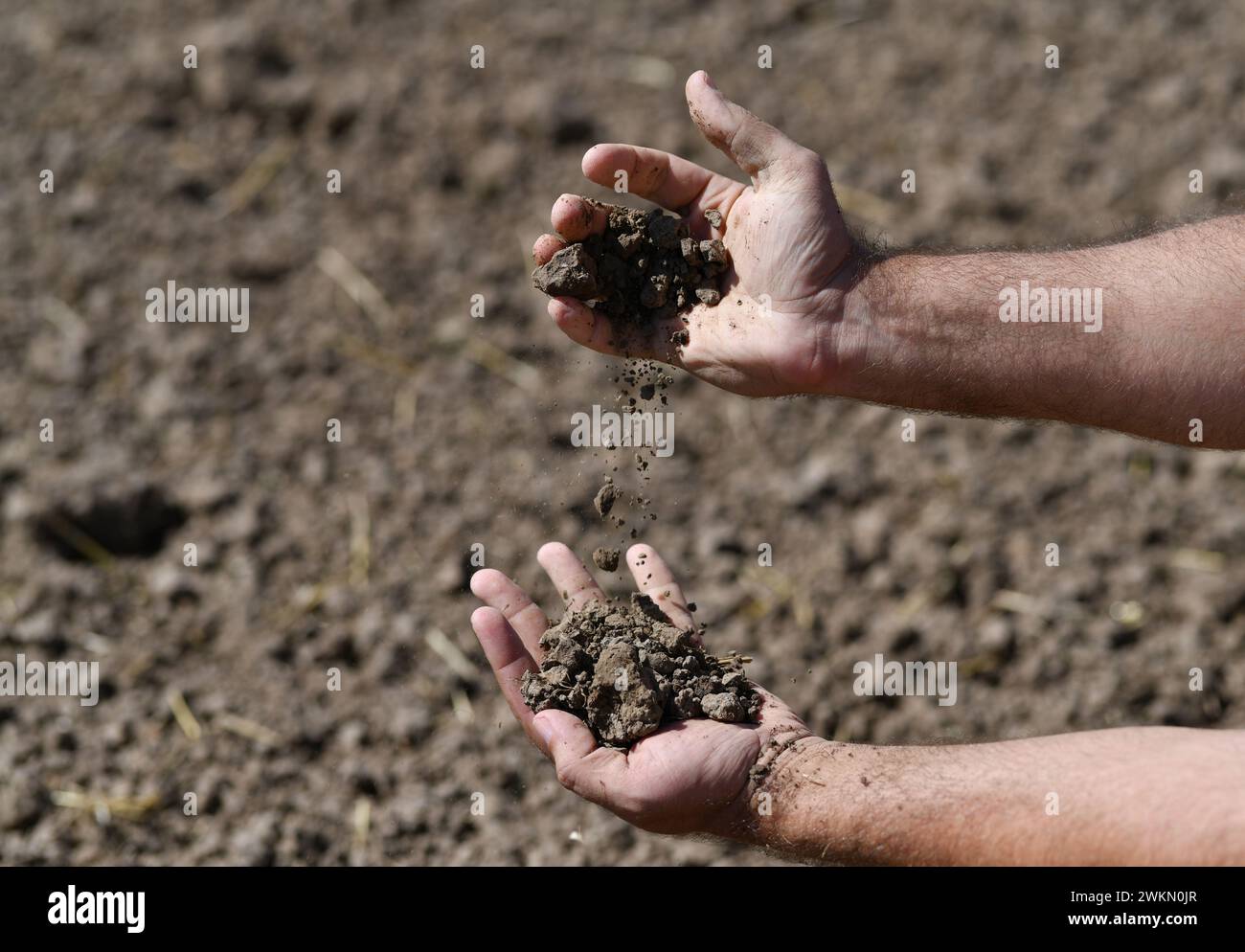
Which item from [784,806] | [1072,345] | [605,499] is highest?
[1072,345]

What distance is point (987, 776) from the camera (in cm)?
215

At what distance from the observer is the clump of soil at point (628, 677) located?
7.47ft

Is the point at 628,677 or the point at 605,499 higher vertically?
the point at 605,499

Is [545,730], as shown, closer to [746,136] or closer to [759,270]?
[759,270]

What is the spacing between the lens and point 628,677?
2281mm

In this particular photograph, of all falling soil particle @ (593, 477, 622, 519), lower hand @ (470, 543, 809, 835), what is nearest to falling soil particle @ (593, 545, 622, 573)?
falling soil particle @ (593, 477, 622, 519)

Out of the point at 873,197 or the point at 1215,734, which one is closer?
the point at 1215,734

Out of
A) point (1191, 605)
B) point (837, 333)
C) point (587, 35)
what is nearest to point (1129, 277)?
point (837, 333)

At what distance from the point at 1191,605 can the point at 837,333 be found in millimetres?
1449

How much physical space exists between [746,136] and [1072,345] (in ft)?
2.54

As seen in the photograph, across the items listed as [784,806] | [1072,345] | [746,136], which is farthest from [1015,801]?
[746,136]

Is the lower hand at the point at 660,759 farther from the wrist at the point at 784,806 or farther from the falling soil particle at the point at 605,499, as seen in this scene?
the falling soil particle at the point at 605,499

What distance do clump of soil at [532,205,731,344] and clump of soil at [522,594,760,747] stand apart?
0.58m

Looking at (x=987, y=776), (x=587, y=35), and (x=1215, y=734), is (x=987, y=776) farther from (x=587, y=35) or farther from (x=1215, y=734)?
(x=587, y=35)
